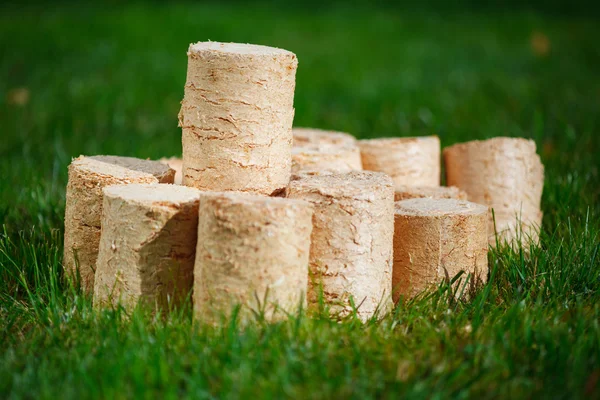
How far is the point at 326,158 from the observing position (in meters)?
4.08

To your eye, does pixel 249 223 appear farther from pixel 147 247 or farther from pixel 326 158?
pixel 326 158

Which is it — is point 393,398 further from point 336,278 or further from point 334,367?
point 336,278

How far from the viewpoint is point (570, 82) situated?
27.0 feet

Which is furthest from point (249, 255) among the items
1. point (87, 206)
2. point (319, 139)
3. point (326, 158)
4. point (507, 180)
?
point (507, 180)

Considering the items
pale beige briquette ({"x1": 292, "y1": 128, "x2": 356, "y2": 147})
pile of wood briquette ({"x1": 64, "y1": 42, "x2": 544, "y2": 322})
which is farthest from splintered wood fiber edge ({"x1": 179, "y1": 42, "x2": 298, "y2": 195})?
pale beige briquette ({"x1": 292, "y1": 128, "x2": 356, "y2": 147})

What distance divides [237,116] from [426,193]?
1.19m

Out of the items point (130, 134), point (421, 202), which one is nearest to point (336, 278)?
point (421, 202)

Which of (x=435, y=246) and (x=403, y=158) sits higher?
→ (x=403, y=158)

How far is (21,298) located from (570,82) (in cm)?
658

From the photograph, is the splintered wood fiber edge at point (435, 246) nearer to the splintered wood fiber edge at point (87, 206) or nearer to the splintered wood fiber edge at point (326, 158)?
the splintered wood fiber edge at point (326, 158)

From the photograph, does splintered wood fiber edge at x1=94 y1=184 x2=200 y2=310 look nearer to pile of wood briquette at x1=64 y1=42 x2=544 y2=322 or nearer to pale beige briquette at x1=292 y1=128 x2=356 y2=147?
pile of wood briquette at x1=64 y1=42 x2=544 y2=322

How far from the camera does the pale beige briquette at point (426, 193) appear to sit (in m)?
3.91

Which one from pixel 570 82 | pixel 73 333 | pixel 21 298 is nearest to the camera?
pixel 73 333

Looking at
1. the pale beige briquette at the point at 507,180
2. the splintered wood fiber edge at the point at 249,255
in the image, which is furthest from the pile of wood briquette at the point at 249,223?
the pale beige briquette at the point at 507,180
